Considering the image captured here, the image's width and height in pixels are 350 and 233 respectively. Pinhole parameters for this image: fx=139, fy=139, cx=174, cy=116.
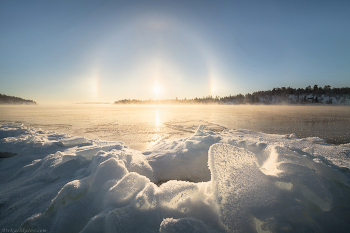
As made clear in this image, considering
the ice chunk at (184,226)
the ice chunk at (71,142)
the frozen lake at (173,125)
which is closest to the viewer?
the ice chunk at (184,226)

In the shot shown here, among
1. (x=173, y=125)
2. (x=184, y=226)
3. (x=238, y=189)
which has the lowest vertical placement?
(x=173, y=125)

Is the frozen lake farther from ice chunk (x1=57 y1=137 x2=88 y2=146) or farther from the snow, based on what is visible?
the snow

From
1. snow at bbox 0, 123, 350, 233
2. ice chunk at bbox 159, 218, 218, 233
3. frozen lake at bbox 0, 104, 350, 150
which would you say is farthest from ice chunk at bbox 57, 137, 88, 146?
ice chunk at bbox 159, 218, 218, 233

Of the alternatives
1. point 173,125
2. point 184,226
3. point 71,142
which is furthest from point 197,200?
point 173,125

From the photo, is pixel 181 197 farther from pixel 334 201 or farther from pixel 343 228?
pixel 334 201

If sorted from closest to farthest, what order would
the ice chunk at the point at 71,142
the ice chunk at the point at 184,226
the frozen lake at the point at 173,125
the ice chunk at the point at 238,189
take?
the ice chunk at the point at 184,226 < the ice chunk at the point at 238,189 < the ice chunk at the point at 71,142 < the frozen lake at the point at 173,125

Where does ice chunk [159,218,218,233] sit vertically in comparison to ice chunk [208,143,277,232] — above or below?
below

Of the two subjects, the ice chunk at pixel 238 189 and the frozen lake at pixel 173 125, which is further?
the frozen lake at pixel 173 125

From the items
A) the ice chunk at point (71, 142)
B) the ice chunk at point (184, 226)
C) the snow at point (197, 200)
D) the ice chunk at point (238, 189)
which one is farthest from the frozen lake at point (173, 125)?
the ice chunk at point (184, 226)

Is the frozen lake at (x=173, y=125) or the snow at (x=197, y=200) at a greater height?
the snow at (x=197, y=200)

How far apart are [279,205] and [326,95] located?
289 feet

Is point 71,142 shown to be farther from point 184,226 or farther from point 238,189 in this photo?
point 238,189

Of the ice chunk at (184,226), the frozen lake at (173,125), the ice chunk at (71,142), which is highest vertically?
the ice chunk at (71,142)

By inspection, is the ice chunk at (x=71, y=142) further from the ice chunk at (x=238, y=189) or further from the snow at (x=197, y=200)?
the ice chunk at (x=238, y=189)
